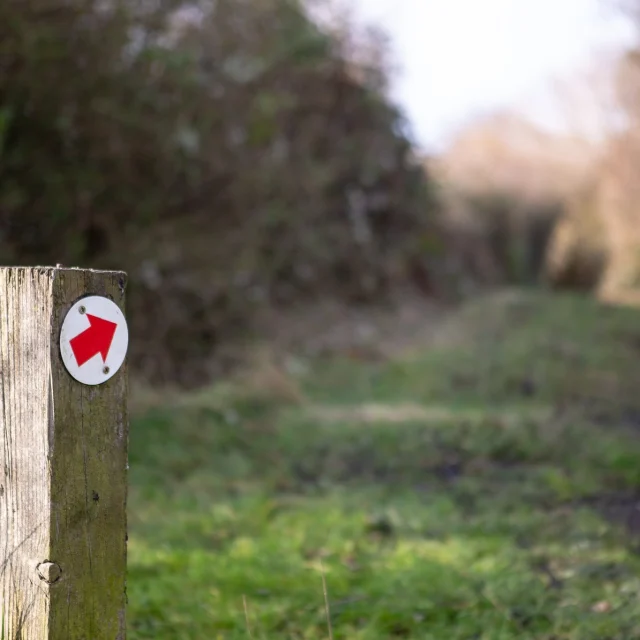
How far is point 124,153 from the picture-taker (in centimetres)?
743

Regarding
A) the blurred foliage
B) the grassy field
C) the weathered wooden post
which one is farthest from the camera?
the blurred foliage

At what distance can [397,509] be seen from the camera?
472 centimetres

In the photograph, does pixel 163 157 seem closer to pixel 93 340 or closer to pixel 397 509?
pixel 397 509

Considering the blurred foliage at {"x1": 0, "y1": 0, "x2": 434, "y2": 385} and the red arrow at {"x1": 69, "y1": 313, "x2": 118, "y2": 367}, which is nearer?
the red arrow at {"x1": 69, "y1": 313, "x2": 118, "y2": 367}

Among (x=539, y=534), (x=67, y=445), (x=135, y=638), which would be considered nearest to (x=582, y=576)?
(x=539, y=534)

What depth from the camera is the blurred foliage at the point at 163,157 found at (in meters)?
6.63

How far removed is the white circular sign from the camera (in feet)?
6.66

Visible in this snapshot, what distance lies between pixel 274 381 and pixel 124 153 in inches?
98.8

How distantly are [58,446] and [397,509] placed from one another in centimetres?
299

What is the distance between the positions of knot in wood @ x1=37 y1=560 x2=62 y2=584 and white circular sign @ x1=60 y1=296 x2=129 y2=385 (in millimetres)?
445

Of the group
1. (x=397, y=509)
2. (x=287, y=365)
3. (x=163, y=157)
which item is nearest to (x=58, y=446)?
(x=397, y=509)

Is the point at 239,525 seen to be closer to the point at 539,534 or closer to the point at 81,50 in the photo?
the point at 539,534

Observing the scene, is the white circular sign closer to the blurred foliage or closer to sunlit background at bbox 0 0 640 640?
sunlit background at bbox 0 0 640 640

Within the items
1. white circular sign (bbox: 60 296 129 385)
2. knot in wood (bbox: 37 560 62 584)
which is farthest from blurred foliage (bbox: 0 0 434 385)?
knot in wood (bbox: 37 560 62 584)
